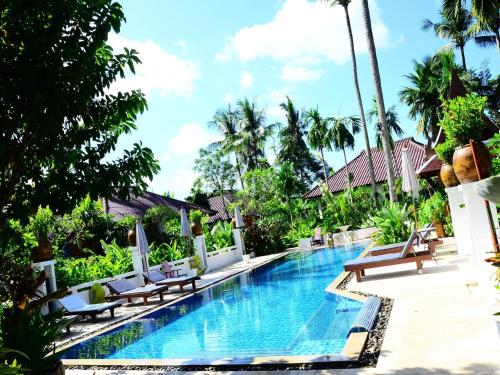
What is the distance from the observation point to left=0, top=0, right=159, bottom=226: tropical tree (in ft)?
14.1

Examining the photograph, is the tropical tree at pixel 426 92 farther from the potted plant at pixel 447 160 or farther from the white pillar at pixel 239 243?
the potted plant at pixel 447 160

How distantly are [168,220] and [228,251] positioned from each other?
4996mm

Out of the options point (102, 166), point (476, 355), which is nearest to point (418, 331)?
point (476, 355)

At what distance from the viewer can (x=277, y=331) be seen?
8.30 m

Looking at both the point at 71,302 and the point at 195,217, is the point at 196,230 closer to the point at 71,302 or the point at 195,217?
the point at 195,217

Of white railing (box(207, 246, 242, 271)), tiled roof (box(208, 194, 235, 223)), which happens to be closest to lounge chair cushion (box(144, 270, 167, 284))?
white railing (box(207, 246, 242, 271))

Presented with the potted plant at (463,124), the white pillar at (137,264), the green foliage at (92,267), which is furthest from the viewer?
the white pillar at (137,264)

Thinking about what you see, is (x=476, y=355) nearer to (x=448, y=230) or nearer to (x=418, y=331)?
(x=418, y=331)

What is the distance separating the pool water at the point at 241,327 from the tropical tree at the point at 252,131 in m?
29.3

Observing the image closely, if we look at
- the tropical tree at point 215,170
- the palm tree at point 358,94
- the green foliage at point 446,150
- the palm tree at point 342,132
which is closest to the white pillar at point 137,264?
the green foliage at point 446,150

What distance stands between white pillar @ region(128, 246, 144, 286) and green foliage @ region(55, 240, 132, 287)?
403mm

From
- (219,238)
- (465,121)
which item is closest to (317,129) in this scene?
(219,238)

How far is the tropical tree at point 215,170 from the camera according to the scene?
127 feet

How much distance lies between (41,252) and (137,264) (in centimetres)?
493
